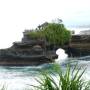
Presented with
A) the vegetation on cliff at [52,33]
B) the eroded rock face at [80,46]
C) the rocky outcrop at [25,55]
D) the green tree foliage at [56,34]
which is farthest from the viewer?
the green tree foliage at [56,34]

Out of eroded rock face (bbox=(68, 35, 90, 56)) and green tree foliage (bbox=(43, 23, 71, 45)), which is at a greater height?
green tree foliage (bbox=(43, 23, 71, 45))

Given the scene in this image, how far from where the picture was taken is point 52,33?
60.1 meters

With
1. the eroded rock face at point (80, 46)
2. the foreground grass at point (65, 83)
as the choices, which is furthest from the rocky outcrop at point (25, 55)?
the foreground grass at point (65, 83)

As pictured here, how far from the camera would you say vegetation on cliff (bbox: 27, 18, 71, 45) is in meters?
57.8

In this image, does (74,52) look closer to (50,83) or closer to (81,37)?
(81,37)

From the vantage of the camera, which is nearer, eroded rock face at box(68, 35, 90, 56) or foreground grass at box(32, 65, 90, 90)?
foreground grass at box(32, 65, 90, 90)

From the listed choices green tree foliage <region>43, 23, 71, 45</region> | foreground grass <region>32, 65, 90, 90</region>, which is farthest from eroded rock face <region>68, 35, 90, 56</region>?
foreground grass <region>32, 65, 90, 90</region>

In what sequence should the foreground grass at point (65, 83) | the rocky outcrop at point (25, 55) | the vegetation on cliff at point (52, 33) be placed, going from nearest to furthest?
the foreground grass at point (65, 83) < the rocky outcrop at point (25, 55) < the vegetation on cliff at point (52, 33)

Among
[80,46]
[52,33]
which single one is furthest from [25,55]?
[52,33]

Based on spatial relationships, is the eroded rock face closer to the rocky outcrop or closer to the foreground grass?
the rocky outcrop

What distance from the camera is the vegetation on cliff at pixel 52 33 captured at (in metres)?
57.8

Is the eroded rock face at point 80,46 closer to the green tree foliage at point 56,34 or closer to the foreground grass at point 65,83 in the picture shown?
the green tree foliage at point 56,34

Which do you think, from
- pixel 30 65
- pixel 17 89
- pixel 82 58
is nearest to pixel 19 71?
pixel 30 65

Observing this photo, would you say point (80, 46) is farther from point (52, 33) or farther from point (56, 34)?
point (52, 33)
